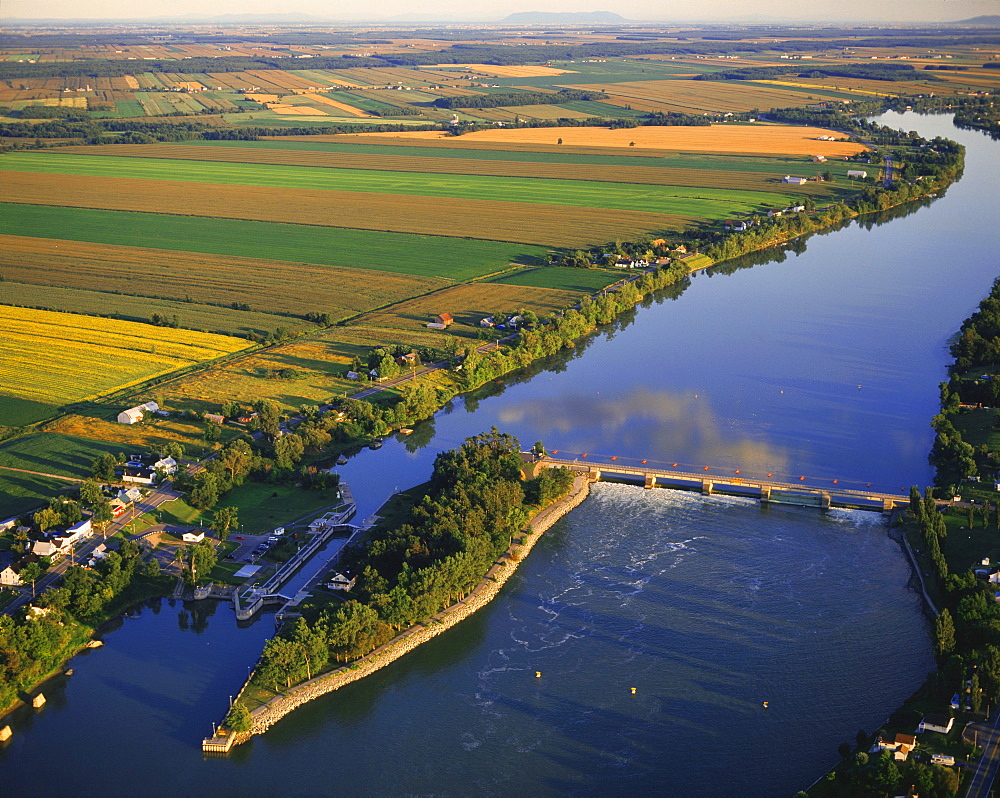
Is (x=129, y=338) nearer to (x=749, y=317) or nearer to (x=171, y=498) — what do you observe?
(x=171, y=498)

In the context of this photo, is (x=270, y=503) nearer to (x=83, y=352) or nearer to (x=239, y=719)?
(x=239, y=719)

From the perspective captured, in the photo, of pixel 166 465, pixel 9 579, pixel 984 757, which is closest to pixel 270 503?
pixel 166 465

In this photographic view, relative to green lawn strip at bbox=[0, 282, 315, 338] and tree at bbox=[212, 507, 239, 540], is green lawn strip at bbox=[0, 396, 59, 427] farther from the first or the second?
tree at bbox=[212, 507, 239, 540]

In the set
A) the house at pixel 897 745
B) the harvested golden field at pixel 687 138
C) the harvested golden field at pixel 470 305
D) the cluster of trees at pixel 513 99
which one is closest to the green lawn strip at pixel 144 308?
the harvested golden field at pixel 470 305

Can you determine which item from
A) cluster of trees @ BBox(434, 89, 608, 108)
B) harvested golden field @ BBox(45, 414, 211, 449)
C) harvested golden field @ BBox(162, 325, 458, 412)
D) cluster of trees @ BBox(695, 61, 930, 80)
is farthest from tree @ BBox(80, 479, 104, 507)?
cluster of trees @ BBox(695, 61, 930, 80)

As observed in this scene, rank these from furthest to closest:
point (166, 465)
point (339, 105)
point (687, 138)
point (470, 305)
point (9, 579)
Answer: point (339, 105) → point (687, 138) → point (470, 305) → point (166, 465) → point (9, 579)

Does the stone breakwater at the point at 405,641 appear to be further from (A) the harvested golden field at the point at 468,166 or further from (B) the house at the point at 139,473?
(A) the harvested golden field at the point at 468,166
